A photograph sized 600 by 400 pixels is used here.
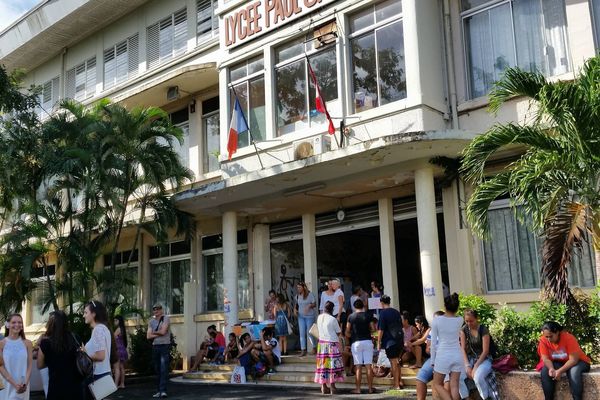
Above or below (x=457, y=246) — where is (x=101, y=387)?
below

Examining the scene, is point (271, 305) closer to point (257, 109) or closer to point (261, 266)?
point (261, 266)

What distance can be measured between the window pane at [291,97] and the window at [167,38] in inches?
225

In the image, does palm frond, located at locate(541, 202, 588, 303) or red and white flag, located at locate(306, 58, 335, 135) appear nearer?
palm frond, located at locate(541, 202, 588, 303)

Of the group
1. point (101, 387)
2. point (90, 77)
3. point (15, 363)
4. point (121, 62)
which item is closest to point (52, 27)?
point (90, 77)

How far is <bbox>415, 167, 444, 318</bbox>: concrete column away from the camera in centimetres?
1217

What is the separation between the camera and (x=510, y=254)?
1246 centimetres

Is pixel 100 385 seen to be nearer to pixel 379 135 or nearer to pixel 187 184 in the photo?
pixel 379 135

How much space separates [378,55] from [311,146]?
90.8 inches

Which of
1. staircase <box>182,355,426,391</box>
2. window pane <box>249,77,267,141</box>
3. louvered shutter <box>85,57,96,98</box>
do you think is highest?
louvered shutter <box>85,57,96,98</box>

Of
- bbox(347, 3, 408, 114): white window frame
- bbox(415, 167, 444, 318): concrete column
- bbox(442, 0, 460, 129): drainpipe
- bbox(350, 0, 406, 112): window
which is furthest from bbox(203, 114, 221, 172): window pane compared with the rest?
bbox(442, 0, 460, 129): drainpipe

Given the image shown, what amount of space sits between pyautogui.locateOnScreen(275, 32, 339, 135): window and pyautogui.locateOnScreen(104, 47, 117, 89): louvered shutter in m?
8.98

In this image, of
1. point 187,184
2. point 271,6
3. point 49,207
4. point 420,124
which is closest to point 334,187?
point 420,124

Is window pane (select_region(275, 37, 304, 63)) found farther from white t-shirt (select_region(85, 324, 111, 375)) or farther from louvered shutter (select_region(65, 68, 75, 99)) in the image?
louvered shutter (select_region(65, 68, 75, 99))

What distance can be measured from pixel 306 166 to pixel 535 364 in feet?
18.5
